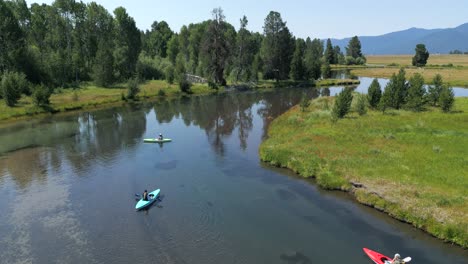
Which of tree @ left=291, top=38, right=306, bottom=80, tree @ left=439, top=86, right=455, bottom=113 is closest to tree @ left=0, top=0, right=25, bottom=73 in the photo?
tree @ left=291, top=38, right=306, bottom=80

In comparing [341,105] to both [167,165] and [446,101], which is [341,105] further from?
[167,165]

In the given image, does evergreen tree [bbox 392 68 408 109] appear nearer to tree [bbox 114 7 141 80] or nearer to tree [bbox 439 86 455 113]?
tree [bbox 439 86 455 113]

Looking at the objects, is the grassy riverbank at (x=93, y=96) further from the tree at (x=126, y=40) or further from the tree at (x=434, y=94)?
the tree at (x=434, y=94)

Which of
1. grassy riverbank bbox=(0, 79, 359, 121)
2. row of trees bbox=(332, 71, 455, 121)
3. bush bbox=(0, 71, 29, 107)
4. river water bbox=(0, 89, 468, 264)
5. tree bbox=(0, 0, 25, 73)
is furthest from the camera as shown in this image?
tree bbox=(0, 0, 25, 73)

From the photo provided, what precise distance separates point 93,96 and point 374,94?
244 feet

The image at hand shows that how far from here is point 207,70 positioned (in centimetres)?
13000

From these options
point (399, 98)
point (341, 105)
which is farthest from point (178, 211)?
point (399, 98)

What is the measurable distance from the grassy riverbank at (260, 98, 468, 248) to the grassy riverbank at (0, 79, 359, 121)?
54908 mm

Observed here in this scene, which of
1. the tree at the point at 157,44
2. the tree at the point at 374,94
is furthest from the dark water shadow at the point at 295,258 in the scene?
the tree at the point at 157,44

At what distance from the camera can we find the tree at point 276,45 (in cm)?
13588

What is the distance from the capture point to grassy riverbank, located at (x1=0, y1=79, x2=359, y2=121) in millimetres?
80562

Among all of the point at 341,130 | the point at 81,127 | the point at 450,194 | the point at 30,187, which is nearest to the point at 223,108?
the point at 81,127

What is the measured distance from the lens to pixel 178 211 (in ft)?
112

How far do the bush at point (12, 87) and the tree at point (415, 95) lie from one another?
86.1 metres
